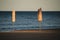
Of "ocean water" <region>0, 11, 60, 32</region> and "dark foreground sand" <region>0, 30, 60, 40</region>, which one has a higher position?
"ocean water" <region>0, 11, 60, 32</region>

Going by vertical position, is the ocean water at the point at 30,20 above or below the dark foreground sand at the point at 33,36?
above

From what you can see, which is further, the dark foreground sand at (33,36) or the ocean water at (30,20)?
the ocean water at (30,20)

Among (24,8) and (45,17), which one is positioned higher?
(24,8)

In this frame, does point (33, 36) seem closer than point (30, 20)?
Yes

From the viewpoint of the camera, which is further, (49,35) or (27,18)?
(27,18)

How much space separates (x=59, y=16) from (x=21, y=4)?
2.64 ft

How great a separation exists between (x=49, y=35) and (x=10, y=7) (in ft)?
4.19

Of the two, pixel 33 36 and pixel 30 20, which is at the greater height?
pixel 30 20

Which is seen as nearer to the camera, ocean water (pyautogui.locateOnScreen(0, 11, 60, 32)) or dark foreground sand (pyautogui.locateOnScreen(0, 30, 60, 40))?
dark foreground sand (pyautogui.locateOnScreen(0, 30, 60, 40))

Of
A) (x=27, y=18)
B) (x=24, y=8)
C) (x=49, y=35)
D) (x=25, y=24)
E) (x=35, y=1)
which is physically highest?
(x=35, y=1)

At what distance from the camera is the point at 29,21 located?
5.91 feet

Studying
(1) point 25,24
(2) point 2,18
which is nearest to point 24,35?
(1) point 25,24

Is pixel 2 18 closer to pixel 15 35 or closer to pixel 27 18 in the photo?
pixel 27 18

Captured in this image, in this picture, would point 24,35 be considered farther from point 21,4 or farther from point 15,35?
point 21,4
